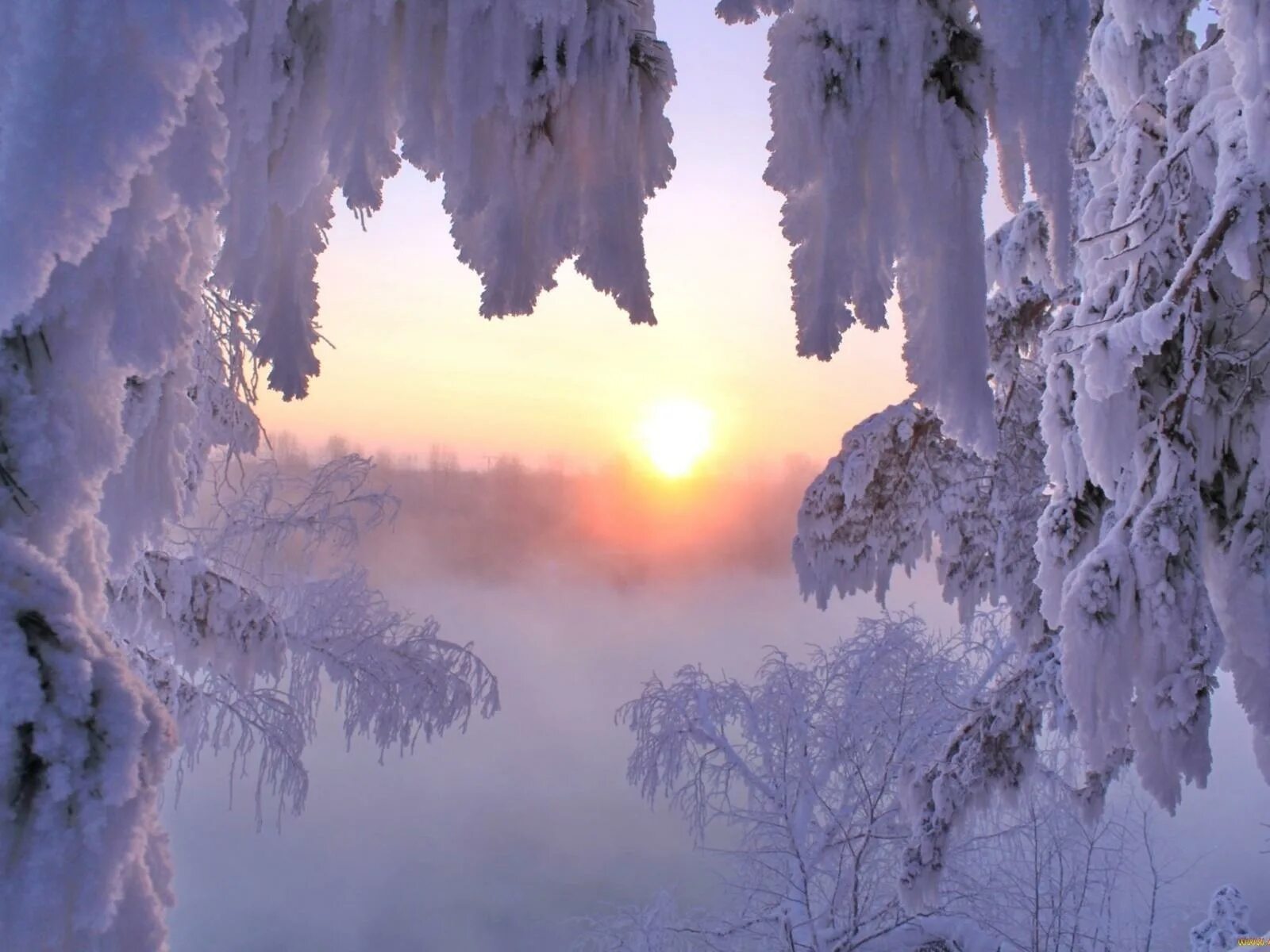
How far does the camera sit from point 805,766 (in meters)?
8.48

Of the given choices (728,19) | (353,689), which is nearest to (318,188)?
(728,19)

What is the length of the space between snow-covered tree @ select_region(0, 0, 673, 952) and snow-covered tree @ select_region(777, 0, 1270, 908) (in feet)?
1.32

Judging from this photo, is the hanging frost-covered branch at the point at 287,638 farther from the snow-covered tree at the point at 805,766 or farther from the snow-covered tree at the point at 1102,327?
the snow-covered tree at the point at 1102,327

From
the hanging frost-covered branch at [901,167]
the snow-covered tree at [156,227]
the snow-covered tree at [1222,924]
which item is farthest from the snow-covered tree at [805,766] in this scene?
the snow-covered tree at [156,227]

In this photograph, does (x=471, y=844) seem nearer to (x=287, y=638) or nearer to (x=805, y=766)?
(x=805, y=766)

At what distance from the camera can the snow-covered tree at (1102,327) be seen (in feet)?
4.84

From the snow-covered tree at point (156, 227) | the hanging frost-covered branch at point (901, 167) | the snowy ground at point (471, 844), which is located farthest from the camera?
the snowy ground at point (471, 844)

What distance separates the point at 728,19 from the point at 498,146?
491mm

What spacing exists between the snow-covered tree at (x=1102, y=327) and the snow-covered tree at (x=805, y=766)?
6.73 feet

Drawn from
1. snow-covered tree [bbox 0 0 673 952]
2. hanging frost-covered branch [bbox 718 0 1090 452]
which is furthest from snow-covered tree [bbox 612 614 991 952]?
snow-covered tree [bbox 0 0 673 952]

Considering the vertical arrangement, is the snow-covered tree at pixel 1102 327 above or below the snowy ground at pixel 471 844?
below

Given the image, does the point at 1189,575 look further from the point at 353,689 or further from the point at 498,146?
the point at 353,689

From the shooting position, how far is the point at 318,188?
68.3 inches

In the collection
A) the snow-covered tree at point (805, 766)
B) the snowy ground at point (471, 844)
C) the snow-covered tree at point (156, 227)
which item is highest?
the snowy ground at point (471, 844)
